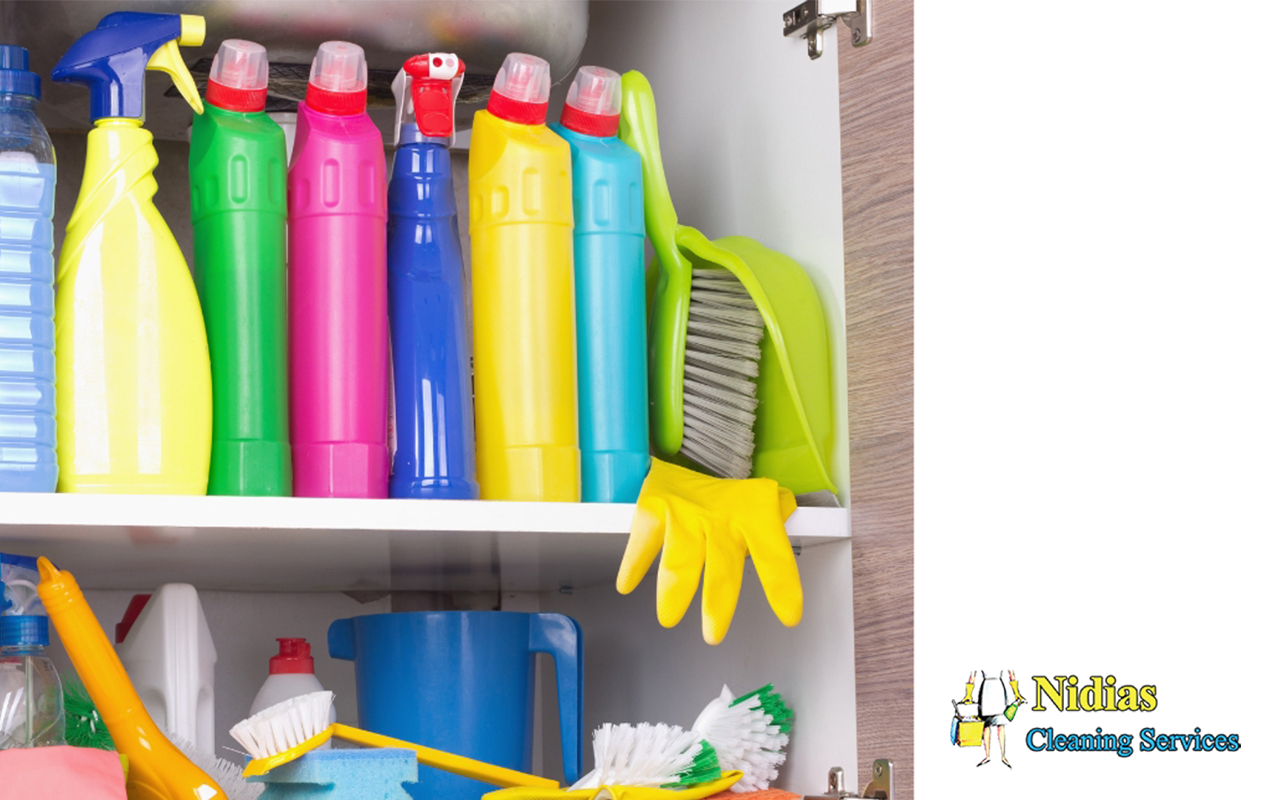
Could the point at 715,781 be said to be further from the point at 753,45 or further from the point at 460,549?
the point at 753,45

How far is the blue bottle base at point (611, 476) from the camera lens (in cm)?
81

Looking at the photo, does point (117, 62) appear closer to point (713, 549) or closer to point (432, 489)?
point (432, 489)

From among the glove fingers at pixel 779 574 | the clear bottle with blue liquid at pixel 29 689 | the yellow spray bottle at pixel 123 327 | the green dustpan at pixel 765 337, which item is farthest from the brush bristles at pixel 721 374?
the clear bottle with blue liquid at pixel 29 689

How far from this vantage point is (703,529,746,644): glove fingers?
0.74m

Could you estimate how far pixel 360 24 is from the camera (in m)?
0.87

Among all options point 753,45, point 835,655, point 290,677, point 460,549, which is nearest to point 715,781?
point 835,655

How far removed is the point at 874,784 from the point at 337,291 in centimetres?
43

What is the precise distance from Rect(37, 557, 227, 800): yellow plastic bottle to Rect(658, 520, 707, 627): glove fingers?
28cm

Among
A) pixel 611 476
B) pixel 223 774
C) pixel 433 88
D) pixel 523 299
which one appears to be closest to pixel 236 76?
pixel 433 88

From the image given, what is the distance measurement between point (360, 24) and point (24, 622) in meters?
0.45

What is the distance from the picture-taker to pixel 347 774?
72cm
